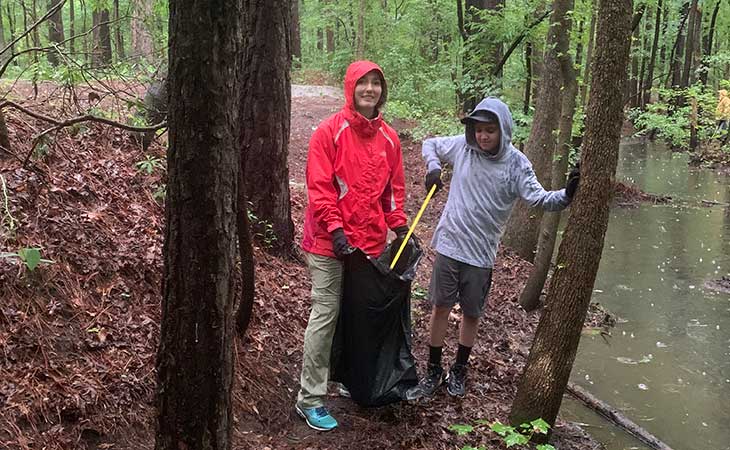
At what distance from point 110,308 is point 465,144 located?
2.78 m

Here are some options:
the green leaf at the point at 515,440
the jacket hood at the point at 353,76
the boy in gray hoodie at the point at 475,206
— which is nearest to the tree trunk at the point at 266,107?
the boy in gray hoodie at the point at 475,206

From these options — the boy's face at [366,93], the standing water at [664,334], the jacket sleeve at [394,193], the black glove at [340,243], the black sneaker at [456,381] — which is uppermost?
the boy's face at [366,93]

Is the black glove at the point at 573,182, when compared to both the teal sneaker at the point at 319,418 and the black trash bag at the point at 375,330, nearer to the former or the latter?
the black trash bag at the point at 375,330

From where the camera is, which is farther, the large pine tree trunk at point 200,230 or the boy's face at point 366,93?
the boy's face at point 366,93

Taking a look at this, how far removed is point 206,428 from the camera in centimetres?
249

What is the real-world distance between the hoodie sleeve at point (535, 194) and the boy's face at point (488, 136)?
0.80 ft

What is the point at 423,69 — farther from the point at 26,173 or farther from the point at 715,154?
the point at 26,173

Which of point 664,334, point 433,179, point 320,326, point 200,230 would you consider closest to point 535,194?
point 433,179

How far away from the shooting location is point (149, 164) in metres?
5.09

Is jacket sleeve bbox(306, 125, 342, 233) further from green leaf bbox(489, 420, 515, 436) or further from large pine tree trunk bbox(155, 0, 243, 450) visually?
green leaf bbox(489, 420, 515, 436)

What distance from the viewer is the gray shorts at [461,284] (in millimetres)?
4523

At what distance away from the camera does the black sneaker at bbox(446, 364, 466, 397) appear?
15.4 feet

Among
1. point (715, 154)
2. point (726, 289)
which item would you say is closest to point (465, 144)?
point (726, 289)

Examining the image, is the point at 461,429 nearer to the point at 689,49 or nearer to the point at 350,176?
the point at 350,176
